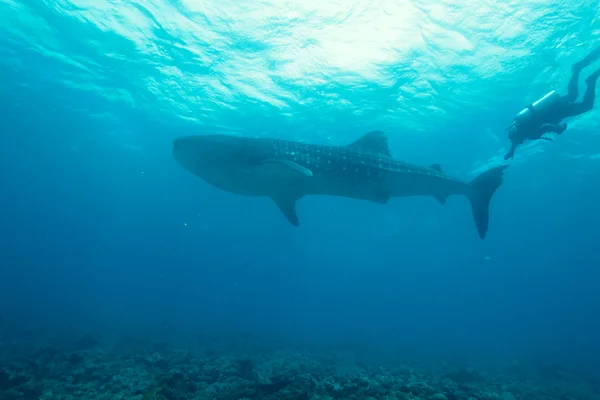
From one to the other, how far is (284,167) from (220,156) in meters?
1.37

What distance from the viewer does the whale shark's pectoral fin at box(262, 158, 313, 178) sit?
287 inches

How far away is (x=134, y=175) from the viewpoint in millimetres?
42156

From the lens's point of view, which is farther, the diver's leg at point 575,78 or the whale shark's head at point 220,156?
the diver's leg at point 575,78

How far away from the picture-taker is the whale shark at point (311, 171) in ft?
24.8

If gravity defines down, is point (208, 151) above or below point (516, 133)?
below

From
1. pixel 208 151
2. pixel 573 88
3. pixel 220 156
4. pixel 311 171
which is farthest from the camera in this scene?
pixel 573 88

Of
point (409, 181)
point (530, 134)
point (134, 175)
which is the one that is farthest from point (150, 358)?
point (134, 175)

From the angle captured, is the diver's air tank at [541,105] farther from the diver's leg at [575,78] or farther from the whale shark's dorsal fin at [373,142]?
the whale shark's dorsal fin at [373,142]

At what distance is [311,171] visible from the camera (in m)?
8.00

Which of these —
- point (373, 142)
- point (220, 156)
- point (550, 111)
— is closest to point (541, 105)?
point (550, 111)

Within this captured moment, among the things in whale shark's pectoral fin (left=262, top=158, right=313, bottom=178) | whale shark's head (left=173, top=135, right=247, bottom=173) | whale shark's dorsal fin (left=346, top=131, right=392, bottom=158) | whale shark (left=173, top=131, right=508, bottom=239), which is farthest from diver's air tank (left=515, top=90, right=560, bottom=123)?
whale shark's head (left=173, top=135, right=247, bottom=173)

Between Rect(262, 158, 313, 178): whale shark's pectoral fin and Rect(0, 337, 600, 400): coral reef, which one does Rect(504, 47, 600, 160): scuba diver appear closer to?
Rect(262, 158, 313, 178): whale shark's pectoral fin

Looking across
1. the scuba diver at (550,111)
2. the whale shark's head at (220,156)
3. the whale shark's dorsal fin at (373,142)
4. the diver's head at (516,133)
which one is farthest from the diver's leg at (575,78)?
the whale shark's head at (220,156)

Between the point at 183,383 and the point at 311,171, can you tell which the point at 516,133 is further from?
the point at 183,383
